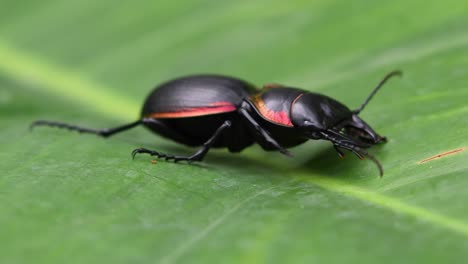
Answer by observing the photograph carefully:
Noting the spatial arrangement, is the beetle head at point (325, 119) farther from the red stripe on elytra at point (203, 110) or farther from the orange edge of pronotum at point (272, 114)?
the red stripe on elytra at point (203, 110)

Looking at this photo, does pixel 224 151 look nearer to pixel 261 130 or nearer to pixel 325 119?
pixel 261 130

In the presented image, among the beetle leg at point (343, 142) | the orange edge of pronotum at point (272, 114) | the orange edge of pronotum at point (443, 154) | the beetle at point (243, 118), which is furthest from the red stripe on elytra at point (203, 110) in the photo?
the orange edge of pronotum at point (443, 154)

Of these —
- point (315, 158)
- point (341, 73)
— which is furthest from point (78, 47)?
point (315, 158)

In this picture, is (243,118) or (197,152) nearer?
(197,152)

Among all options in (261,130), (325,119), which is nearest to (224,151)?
(261,130)

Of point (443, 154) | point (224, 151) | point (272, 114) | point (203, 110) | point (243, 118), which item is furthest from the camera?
point (224, 151)

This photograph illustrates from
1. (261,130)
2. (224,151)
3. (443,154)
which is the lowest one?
(224,151)
